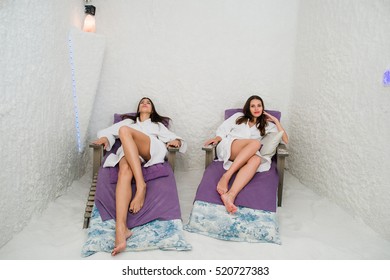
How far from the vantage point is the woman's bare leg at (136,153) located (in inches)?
101

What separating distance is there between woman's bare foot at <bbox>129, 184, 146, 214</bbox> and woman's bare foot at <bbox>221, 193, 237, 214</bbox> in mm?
655

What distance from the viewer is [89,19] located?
372 cm

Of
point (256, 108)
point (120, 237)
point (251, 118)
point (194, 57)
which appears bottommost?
point (120, 237)

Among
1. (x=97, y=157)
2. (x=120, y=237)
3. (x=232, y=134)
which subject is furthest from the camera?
(x=232, y=134)

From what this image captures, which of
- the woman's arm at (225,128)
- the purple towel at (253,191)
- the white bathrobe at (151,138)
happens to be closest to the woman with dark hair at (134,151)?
the white bathrobe at (151,138)

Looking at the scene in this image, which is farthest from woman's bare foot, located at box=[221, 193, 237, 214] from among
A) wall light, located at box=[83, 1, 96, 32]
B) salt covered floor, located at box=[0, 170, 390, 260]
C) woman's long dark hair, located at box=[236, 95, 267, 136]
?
wall light, located at box=[83, 1, 96, 32]

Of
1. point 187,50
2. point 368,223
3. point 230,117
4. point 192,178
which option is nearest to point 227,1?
point 187,50

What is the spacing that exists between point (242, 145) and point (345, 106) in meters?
1.02

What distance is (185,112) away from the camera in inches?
162

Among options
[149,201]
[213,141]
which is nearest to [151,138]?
[213,141]

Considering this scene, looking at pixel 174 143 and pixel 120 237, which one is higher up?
pixel 174 143

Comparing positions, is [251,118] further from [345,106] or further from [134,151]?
[134,151]

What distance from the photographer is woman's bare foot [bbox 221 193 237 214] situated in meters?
2.56

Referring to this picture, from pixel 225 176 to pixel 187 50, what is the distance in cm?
189
